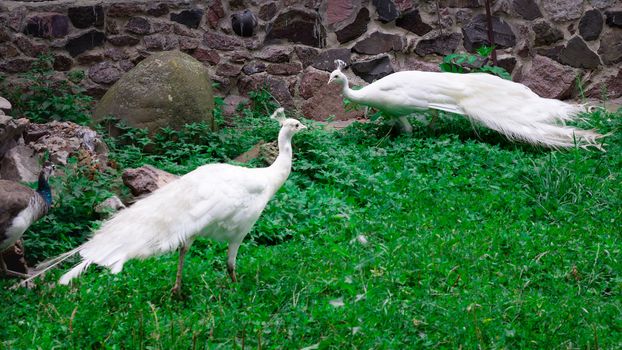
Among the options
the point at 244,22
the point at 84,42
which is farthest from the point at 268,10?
the point at 84,42

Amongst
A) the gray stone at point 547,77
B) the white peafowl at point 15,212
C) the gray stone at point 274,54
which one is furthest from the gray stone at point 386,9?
the white peafowl at point 15,212

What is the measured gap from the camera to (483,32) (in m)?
8.55

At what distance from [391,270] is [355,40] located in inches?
176

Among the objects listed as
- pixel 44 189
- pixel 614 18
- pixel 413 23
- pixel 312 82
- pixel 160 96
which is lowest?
pixel 312 82

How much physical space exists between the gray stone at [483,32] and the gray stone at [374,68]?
34.7 inches

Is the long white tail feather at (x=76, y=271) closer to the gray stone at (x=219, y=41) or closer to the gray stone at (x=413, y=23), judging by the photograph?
the gray stone at (x=219, y=41)

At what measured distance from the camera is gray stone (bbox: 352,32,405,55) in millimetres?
8523

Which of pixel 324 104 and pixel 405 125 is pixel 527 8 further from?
pixel 324 104

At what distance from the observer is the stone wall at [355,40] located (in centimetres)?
834

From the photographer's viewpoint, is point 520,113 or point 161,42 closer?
point 520,113

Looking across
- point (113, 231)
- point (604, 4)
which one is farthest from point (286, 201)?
point (604, 4)

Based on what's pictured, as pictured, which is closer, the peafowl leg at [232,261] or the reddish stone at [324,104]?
the peafowl leg at [232,261]

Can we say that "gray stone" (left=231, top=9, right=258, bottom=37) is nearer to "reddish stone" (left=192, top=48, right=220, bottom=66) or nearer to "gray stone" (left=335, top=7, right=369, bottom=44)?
"reddish stone" (left=192, top=48, right=220, bottom=66)

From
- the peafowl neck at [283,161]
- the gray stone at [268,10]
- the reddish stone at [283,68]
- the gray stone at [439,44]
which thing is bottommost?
the reddish stone at [283,68]
